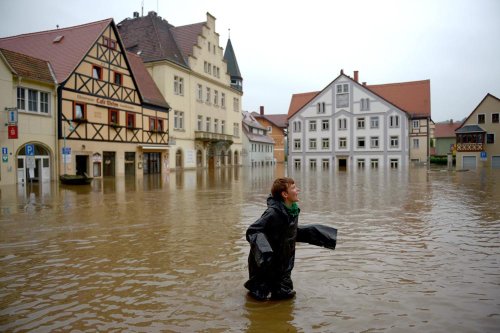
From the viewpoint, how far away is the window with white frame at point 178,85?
41.7 metres

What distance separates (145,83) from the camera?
37.2 metres

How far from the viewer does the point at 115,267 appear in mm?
5844

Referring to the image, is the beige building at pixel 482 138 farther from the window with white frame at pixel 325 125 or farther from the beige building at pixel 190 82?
the beige building at pixel 190 82

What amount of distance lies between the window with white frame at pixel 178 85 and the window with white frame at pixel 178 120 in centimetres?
206

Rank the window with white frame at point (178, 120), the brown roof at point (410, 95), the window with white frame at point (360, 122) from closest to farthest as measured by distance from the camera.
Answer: the window with white frame at point (178, 120) → the brown roof at point (410, 95) → the window with white frame at point (360, 122)

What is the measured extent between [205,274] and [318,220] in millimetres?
4791

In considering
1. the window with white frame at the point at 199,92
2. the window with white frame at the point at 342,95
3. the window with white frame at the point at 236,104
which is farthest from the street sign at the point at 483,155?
the window with white frame at the point at 199,92

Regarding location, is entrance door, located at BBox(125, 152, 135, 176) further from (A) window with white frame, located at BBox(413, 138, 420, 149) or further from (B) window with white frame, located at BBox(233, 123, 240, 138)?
(A) window with white frame, located at BBox(413, 138, 420, 149)

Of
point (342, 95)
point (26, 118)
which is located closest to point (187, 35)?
point (342, 95)

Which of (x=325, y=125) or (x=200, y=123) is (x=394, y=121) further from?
(x=200, y=123)

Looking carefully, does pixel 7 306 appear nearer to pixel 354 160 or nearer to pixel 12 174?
pixel 12 174

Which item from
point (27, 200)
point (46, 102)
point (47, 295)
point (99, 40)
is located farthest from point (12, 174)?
point (47, 295)

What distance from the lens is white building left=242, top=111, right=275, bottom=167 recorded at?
209 feet

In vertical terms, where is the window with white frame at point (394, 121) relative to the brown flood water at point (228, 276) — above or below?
above
